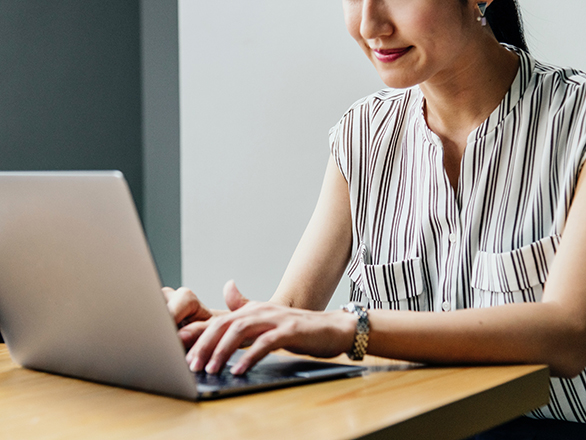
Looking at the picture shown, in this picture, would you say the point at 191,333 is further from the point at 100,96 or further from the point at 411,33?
the point at 100,96

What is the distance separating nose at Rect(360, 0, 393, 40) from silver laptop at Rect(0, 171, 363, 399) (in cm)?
55

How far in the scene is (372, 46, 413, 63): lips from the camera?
102cm

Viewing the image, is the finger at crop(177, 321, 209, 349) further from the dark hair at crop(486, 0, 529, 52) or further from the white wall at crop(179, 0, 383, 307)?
the white wall at crop(179, 0, 383, 307)

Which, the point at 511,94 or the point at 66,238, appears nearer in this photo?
the point at 66,238

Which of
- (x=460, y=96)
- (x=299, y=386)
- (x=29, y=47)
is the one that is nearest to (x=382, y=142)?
(x=460, y=96)

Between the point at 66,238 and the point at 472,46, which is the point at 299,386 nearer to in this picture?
the point at 66,238

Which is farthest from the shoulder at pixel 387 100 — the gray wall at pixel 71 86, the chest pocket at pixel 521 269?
the gray wall at pixel 71 86

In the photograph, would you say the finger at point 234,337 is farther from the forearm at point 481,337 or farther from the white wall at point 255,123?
the white wall at point 255,123

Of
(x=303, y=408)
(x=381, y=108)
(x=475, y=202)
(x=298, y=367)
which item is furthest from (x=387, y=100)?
(x=303, y=408)

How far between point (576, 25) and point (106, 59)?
181 centimetres

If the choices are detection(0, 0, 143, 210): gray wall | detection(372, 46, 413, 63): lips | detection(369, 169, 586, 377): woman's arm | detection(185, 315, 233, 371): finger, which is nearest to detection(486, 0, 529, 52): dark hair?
detection(372, 46, 413, 63): lips

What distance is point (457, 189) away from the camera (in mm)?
1117

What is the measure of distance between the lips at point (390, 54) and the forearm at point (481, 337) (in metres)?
0.45

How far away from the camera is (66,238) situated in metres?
0.58
